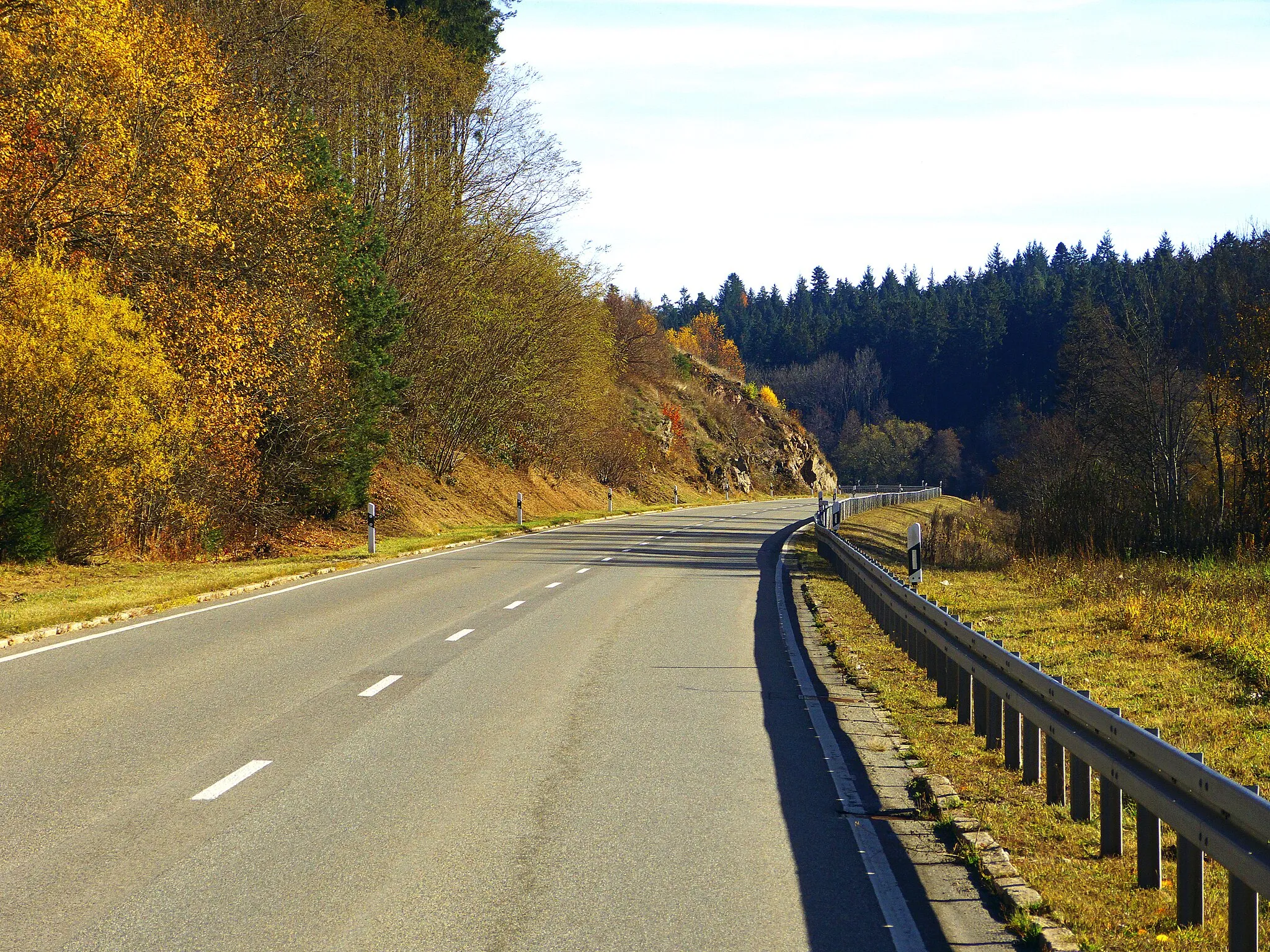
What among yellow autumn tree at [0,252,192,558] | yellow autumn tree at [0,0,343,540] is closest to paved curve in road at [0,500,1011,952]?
yellow autumn tree at [0,252,192,558]

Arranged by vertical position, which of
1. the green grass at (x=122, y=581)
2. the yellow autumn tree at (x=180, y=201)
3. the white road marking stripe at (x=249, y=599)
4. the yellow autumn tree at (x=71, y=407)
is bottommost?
the white road marking stripe at (x=249, y=599)

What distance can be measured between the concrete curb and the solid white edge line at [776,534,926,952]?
406mm

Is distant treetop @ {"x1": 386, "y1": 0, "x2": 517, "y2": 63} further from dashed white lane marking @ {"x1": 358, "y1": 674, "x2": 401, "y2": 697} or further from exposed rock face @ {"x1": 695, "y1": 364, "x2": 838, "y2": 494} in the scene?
exposed rock face @ {"x1": 695, "y1": 364, "x2": 838, "y2": 494}

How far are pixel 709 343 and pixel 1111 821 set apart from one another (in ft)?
576

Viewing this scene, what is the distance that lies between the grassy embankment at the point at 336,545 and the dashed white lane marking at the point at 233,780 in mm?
6852

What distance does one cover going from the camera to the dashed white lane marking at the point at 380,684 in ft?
34.3

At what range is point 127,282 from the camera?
24.2 metres

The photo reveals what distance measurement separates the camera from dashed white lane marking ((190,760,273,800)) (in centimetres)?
704

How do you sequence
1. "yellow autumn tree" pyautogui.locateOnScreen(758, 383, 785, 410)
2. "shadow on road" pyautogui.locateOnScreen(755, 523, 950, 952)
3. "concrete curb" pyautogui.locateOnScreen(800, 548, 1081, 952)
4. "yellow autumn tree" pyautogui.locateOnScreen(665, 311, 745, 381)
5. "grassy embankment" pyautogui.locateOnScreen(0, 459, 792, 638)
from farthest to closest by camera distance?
"yellow autumn tree" pyautogui.locateOnScreen(665, 311, 745, 381)
"yellow autumn tree" pyautogui.locateOnScreen(758, 383, 785, 410)
"grassy embankment" pyautogui.locateOnScreen(0, 459, 792, 638)
"shadow on road" pyautogui.locateOnScreen(755, 523, 950, 952)
"concrete curb" pyautogui.locateOnScreen(800, 548, 1081, 952)

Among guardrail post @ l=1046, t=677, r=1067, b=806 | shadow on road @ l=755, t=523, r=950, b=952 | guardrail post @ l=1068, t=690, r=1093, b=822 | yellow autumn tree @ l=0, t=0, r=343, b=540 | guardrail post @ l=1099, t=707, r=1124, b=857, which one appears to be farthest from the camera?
yellow autumn tree @ l=0, t=0, r=343, b=540

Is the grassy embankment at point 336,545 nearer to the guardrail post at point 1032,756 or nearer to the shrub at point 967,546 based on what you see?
the guardrail post at point 1032,756

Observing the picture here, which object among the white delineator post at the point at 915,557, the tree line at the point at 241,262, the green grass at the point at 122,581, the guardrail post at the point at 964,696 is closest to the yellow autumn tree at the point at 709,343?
the tree line at the point at 241,262

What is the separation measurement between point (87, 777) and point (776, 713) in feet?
16.9

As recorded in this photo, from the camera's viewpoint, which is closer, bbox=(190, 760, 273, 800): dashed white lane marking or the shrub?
bbox=(190, 760, 273, 800): dashed white lane marking
